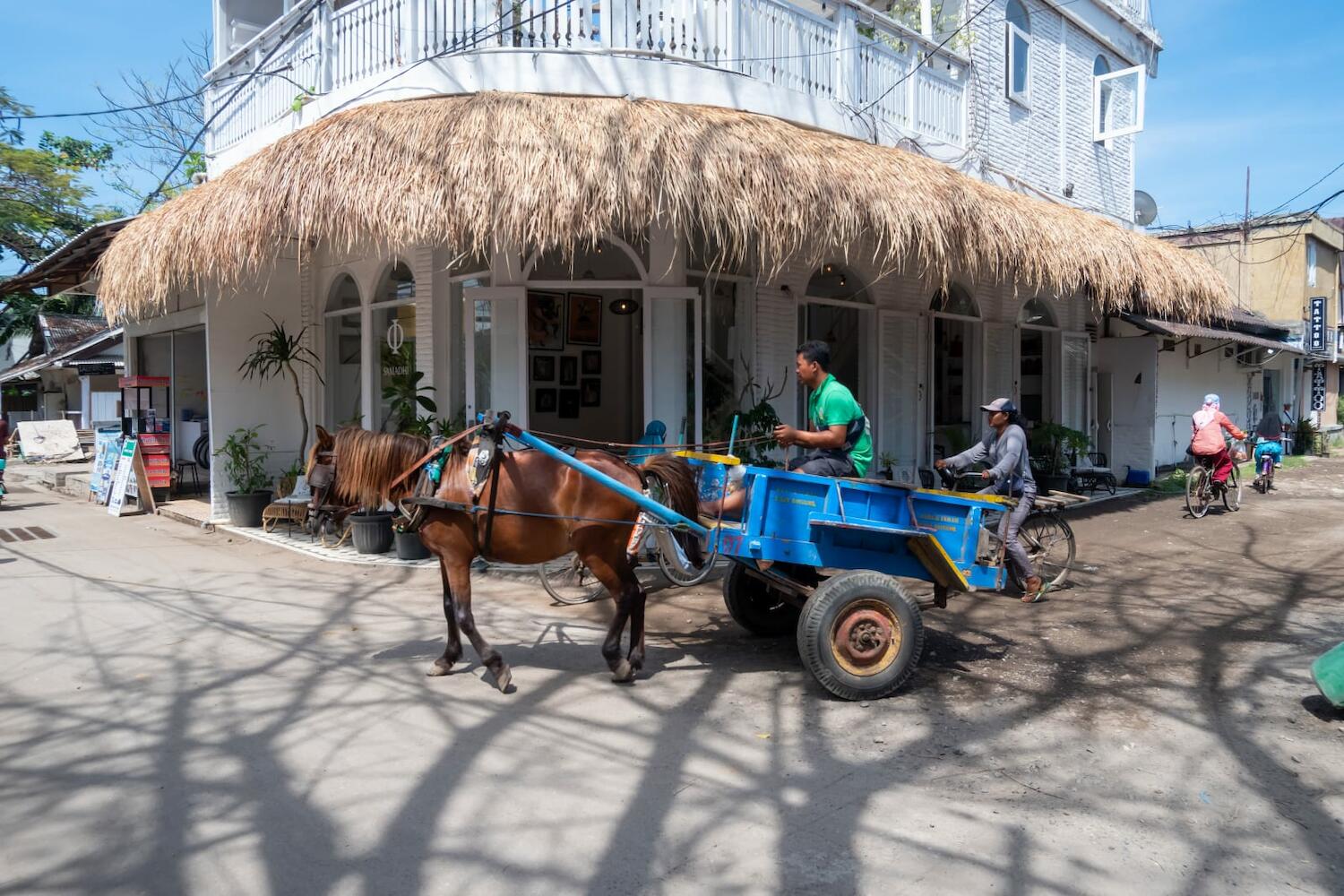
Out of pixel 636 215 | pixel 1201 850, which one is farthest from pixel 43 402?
pixel 1201 850

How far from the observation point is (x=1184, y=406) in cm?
1889

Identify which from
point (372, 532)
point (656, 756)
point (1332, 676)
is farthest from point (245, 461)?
point (1332, 676)

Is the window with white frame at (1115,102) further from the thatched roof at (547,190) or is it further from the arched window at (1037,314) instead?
the thatched roof at (547,190)

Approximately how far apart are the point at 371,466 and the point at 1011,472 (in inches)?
193

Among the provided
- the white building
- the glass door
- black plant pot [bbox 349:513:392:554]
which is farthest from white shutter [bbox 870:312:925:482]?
black plant pot [bbox 349:513:392:554]

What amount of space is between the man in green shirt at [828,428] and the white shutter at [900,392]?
6469mm

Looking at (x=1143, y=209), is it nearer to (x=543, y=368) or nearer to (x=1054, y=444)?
(x=1054, y=444)

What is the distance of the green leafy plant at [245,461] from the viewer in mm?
11211

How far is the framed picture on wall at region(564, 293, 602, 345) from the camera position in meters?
11.8

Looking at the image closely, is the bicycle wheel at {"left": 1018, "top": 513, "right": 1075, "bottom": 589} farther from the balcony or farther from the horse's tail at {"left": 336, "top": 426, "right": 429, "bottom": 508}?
the horse's tail at {"left": 336, "top": 426, "right": 429, "bottom": 508}

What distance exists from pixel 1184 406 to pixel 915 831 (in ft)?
60.0

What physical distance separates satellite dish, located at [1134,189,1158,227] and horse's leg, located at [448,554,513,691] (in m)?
16.9

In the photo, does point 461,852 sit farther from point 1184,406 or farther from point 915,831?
point 1184,406

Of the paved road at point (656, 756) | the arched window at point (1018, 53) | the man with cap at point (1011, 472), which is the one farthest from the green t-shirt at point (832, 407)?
the arched window at point (1018, 53)
